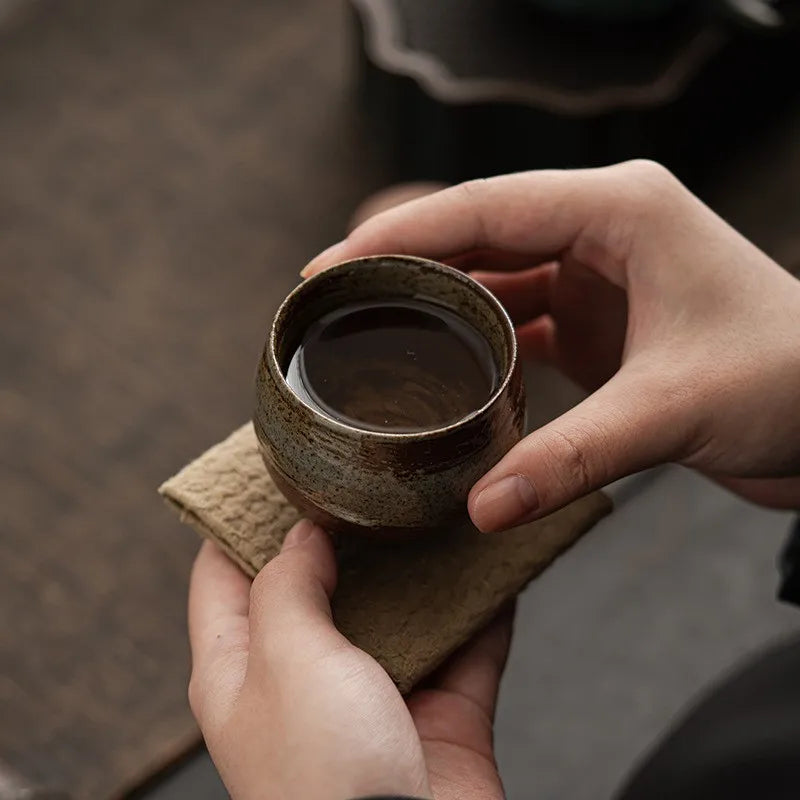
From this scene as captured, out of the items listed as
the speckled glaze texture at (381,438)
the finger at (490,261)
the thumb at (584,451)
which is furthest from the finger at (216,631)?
the finger at (490,261)

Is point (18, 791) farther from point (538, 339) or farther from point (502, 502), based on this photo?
point (538, 339)

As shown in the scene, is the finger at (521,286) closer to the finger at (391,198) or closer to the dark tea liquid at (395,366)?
the dark tea liquid at (395,366)

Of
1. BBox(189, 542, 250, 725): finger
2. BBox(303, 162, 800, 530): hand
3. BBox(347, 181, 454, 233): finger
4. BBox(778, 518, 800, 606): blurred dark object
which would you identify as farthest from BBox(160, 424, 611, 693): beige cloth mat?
BBox(347, 181, 454, 233): finger

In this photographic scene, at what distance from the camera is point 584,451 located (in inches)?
32.4

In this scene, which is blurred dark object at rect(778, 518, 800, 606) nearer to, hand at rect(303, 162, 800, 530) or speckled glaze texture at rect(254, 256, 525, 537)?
hand at rect(303, 162, 800, 530)

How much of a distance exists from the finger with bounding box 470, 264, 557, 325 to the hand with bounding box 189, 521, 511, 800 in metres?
0.36

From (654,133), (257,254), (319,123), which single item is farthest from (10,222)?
(654,133)

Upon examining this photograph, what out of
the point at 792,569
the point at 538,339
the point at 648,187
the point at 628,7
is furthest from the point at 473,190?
the point at 628,7

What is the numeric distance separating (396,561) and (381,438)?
214 mm

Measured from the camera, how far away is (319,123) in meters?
1.89

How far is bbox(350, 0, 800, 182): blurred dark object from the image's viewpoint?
1537 mm

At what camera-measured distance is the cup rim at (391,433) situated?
742mm

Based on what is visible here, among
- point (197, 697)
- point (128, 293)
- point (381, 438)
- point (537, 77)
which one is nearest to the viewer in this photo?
point (381, 438)

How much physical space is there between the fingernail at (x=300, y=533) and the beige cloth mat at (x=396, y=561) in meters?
0.03
